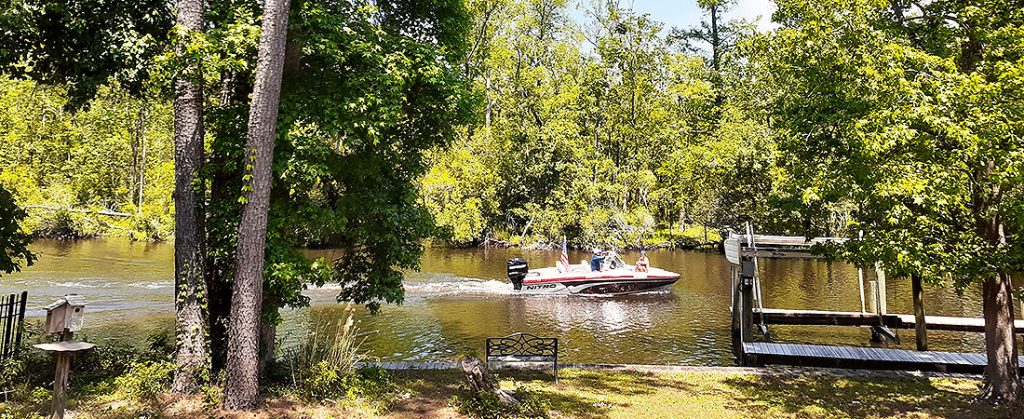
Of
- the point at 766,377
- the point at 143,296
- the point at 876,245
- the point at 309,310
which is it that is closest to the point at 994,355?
the point at 876,245

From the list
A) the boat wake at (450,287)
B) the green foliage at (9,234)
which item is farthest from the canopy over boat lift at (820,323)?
the green foliage at (9,234)

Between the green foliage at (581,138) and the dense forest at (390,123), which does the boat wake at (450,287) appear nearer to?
the dense forest at (390,123)

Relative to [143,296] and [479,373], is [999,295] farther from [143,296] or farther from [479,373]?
[143,296]

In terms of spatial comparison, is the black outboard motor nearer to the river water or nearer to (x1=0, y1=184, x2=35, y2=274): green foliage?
the river water

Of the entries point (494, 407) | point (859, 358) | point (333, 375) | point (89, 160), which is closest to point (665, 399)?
point (494, 407)

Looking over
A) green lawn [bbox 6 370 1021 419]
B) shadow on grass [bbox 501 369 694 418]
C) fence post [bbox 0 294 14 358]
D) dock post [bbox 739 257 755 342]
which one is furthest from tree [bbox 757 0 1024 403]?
fence post [bbox 0 294 14 358]

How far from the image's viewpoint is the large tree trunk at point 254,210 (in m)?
7.18

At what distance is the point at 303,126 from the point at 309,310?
1172 cm

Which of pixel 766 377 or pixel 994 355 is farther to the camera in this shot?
pixel 766 377

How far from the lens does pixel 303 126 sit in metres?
7.98

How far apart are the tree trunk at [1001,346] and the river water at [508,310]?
5.46 meters

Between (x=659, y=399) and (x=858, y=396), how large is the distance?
355 centimetres

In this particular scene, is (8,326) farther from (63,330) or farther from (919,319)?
(919,319)

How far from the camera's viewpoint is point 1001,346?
8336 millimetres
